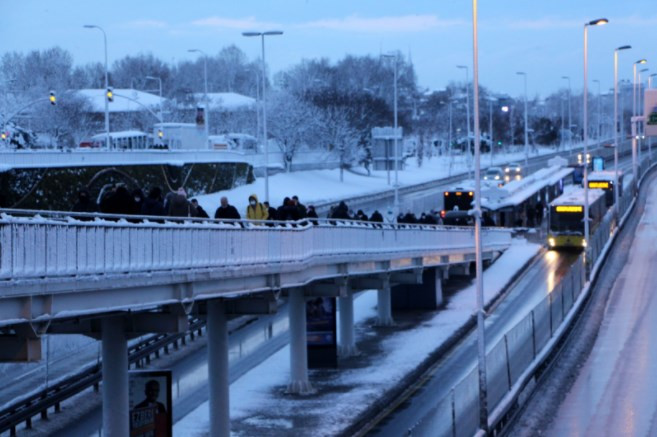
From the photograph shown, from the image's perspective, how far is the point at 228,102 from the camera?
157 meters

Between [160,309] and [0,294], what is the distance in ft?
22.4

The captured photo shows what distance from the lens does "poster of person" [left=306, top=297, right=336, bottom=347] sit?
117 ft

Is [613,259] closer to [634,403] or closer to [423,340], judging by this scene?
[423,340]

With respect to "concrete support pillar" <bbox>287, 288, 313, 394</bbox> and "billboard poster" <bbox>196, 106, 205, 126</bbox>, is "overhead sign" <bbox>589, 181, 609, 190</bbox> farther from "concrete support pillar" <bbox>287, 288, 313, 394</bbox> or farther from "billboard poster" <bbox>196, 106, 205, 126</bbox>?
"concrete support pillar" <bbox>287, 288, 313, 394</bbox>

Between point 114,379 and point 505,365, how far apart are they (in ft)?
33.3

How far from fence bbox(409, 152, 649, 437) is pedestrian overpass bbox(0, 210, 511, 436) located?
4471mm

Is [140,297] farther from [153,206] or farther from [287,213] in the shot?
[287,213]

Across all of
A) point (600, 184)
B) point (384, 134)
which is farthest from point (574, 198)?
point (384, 134)

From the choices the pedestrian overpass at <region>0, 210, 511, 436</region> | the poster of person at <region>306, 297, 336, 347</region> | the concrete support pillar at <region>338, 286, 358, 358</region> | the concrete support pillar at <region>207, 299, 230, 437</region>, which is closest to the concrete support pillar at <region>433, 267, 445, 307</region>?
the concrete support pillar at <region>338, 286, 358, 358</region>

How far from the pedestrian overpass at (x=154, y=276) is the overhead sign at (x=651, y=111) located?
3203cm

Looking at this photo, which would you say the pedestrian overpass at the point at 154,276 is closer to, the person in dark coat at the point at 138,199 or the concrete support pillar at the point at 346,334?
the person in dark coat at the point at 138,199

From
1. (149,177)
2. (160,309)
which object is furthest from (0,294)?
(149,177)

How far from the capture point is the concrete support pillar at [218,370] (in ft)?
87.5

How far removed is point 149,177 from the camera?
65188mm
